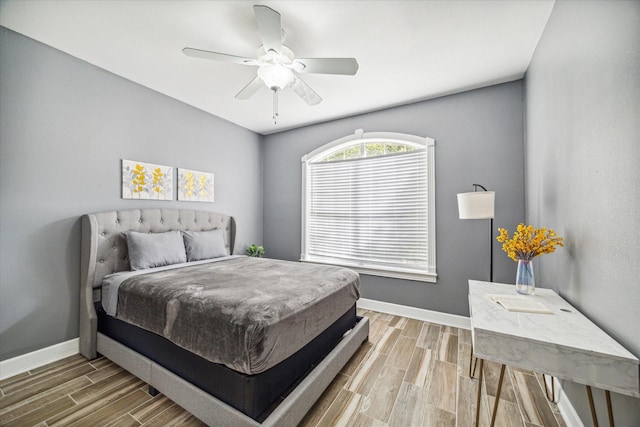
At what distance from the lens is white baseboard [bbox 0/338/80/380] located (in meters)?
2.01

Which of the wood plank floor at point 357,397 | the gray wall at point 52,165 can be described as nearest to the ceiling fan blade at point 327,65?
the gray wall at point 52,165

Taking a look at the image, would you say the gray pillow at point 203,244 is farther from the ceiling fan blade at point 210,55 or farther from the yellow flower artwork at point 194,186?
the ceiling fan blade at point 210,55

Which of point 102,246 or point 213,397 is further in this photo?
point 102,246

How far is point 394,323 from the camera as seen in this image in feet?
10.1

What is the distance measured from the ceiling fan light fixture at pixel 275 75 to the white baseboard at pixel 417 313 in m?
2.99

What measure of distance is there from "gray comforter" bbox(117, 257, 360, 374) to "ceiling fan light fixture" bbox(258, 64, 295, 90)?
168cm

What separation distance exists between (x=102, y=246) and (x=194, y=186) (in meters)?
1.32

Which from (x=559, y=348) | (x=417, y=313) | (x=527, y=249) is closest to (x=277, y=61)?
(x=527, y=249)

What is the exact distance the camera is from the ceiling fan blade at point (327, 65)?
1865mm

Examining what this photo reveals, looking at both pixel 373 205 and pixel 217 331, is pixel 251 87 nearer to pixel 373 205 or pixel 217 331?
pixel 217 331

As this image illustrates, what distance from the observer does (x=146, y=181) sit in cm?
296

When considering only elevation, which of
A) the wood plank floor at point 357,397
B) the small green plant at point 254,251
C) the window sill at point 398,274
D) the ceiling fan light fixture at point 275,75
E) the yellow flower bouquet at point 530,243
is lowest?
the wood plank floor at point 357,397

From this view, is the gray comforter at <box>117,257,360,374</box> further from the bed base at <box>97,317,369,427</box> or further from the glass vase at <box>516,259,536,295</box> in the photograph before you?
the glass vase at <box>516,259,536,295</box>

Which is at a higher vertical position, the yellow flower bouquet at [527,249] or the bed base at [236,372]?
the yellow flower bouquet at [527,249]
